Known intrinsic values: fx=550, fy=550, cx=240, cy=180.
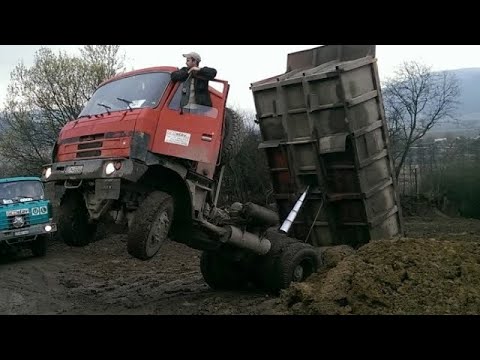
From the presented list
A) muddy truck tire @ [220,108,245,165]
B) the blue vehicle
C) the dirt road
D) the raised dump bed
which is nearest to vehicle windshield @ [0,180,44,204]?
the blue vehicle

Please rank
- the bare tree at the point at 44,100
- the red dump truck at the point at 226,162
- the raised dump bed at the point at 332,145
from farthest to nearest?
1. the bare tree at the point at 44,100
2. the raised dump bed at the point at 332,145
3. the red dump truck at the point at 226,162

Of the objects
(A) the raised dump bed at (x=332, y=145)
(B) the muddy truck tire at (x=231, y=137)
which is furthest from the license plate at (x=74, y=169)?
(A) the raised dump bed at (x=332, y=145)

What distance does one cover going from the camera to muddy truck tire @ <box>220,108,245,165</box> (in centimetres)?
669

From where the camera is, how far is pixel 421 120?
24.7 m

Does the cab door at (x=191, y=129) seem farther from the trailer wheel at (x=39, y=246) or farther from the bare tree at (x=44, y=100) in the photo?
the bare tree at (x=44, y=100)

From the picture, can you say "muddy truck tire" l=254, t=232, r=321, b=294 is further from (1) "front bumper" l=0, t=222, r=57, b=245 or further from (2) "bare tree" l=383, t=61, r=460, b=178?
(2) "bare tree" l=383, t=61, r=460, b=178

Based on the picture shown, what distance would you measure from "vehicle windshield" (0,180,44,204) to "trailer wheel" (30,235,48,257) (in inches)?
43.2

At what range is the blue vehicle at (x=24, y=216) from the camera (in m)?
13.6

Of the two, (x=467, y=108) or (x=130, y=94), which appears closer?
(x=130, y=94)

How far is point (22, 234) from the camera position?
45.3 feet

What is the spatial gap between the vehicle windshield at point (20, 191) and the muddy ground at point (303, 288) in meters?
2.30

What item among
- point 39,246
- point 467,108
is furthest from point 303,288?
point 467,108

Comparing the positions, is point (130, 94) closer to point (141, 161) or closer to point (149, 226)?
point (141, 161)

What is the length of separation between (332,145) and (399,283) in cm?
245
